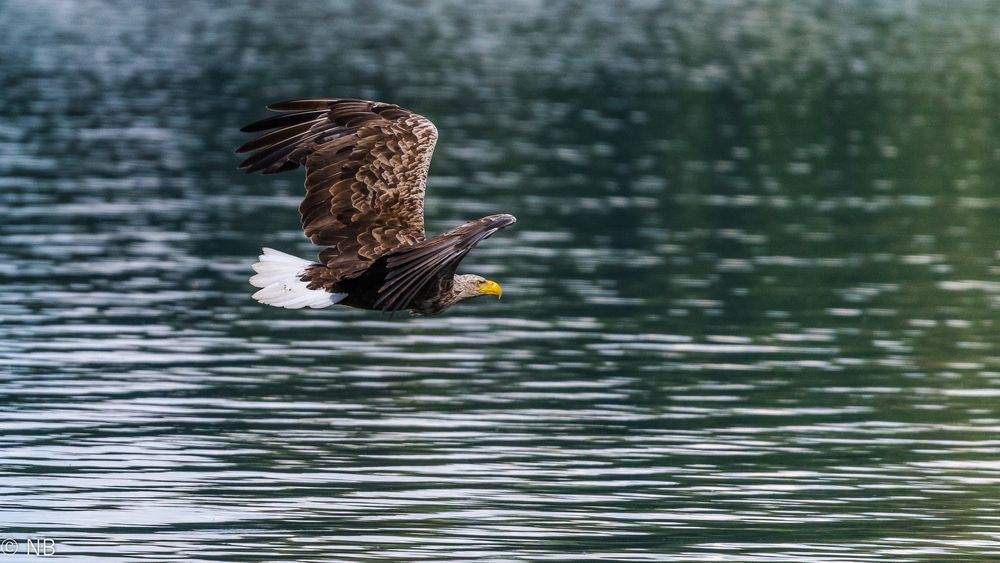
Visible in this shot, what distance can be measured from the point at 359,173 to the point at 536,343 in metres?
8.16

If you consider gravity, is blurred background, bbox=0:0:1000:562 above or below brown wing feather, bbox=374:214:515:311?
below

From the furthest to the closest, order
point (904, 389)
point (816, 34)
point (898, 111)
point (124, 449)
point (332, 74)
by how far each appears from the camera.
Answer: point (816, 34)
point (332, 74)
point (898, 111)
point (904, 389)
point (124, 449)

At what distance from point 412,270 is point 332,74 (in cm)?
4212

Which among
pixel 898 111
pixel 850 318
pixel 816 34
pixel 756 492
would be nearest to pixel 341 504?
pixel 756 492

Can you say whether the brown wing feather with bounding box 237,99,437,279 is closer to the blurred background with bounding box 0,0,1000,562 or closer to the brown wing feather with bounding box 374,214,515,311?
the brown wing feather with bounding box 374,214,515,311

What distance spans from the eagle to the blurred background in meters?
1.82

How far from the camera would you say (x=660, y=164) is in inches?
1623

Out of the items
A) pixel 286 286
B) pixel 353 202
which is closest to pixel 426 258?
pixel 286 286

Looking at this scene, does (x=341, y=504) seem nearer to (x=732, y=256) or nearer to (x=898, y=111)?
(x=732, y=256)

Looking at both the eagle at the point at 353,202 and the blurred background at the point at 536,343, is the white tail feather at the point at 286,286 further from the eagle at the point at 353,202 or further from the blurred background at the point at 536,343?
the blurred background at the point at 536,343

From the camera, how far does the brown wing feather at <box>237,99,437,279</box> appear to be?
606 inches

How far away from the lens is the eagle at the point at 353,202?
14852 mm

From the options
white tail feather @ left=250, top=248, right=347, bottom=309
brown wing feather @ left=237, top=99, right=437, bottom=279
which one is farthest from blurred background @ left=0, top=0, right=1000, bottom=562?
brown wing feather @ left=237, top=99, right=437, bottom=279

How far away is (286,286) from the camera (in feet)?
48.4
